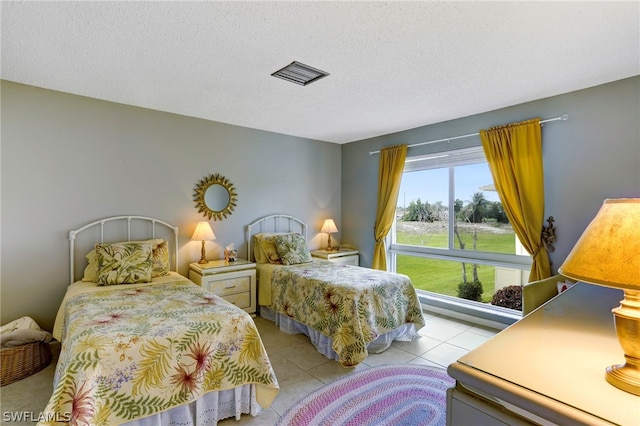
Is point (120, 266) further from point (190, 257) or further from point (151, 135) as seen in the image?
point (151, 135)

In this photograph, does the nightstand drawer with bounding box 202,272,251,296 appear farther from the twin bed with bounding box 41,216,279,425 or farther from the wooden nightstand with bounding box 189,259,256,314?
the twin bed with bounding box 41,216,279,425

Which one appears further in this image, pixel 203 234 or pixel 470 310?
pixel 470 310

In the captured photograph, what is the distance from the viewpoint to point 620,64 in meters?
2.33

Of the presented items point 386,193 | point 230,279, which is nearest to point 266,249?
point 230,279

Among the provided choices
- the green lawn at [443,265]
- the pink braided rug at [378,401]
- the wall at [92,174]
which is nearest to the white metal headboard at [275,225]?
the wall at [92,174]

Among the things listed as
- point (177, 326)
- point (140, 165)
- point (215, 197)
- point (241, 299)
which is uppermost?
point (140, 165)

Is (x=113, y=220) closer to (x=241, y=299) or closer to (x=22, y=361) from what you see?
(x=22, y=361)

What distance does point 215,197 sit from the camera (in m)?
3.77

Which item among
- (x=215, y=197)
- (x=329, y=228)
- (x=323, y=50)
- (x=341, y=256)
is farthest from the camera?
(x=329, y=228)

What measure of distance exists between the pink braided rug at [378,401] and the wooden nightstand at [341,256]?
6.62 ft

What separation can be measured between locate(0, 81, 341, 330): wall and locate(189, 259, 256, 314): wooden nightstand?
0.33m

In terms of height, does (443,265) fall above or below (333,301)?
above

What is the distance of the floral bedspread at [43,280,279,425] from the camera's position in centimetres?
146

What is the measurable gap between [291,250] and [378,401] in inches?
80.0
